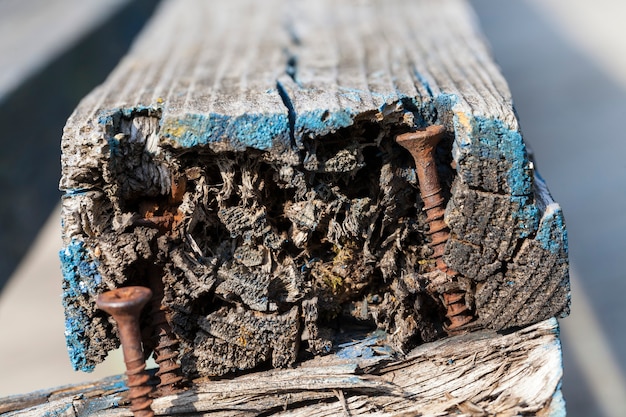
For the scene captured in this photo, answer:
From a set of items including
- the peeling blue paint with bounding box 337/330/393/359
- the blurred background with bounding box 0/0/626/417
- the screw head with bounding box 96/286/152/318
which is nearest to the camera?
the screw head with bounding box 96/286/152/318

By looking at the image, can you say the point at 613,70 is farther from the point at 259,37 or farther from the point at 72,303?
the point at 72,303

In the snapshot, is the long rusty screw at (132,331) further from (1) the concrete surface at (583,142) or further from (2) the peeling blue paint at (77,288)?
(1) the concrete surface at (583,142)

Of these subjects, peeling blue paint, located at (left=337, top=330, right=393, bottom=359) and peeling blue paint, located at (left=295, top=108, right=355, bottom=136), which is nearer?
peeling blue paint, located at (left=295, top=108, right=355, bottom=136)

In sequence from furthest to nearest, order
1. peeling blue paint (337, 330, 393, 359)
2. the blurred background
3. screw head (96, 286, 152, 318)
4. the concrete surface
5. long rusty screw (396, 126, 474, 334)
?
the concrete surface
the blurred background
peeling blue paint (337, 330, 393, 359)
long rusty screw (396, 126, 474, 334)
screw head (96, 286, 152, 318)

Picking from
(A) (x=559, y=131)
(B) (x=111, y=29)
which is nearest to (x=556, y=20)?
(A) (x=559, y=131)

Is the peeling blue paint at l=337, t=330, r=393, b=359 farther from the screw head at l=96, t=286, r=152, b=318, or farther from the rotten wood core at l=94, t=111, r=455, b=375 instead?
the screw head at l=96, t=286, r=152, b=318

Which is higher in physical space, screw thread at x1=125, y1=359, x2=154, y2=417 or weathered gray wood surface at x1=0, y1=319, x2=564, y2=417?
screw thread at x1=125, y1=359, x2=154, y2=417

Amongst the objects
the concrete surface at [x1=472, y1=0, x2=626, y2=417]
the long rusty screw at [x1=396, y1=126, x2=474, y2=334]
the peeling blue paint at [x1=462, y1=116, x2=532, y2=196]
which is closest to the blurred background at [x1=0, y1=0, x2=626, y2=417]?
the concrete surface at [x1=472, y1=0, x2=626, y2=417]
